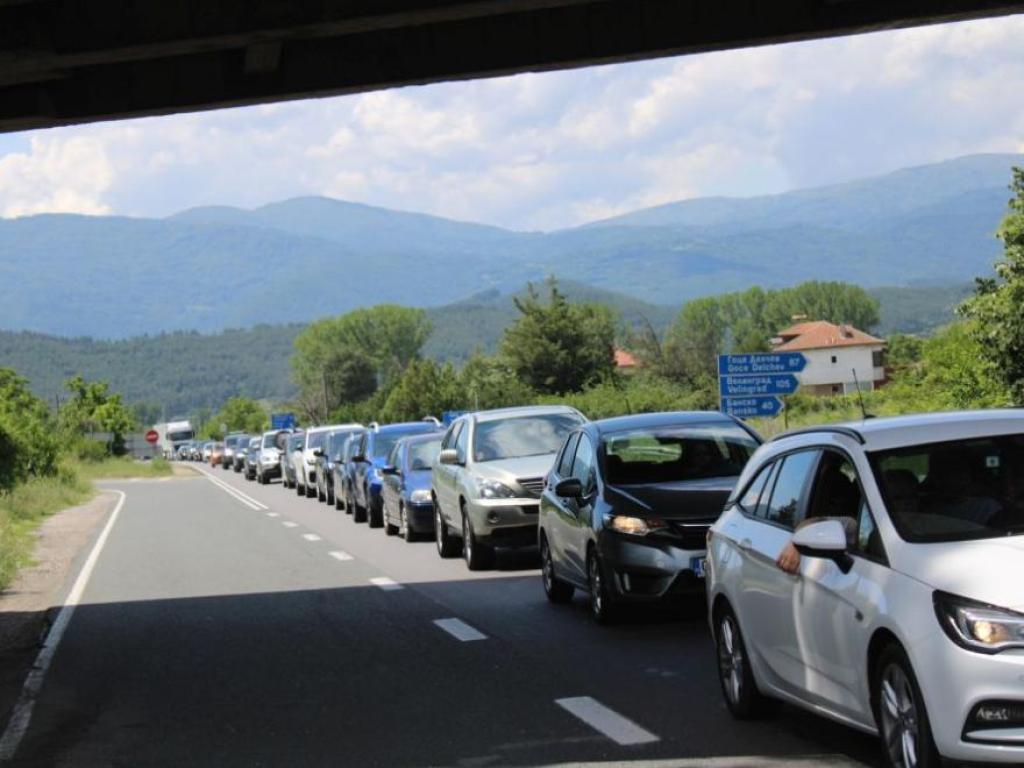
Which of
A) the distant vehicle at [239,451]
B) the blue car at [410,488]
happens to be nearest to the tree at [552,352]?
the distant vehicle at [239,451]

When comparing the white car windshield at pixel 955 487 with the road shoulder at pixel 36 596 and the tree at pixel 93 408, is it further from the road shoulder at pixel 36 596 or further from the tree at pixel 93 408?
the tree at pixel 93 408

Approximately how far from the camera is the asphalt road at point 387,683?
7.91 m

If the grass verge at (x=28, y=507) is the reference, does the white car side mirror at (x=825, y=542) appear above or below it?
above

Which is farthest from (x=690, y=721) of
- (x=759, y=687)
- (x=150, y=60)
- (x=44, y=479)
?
(x=44, y=479)

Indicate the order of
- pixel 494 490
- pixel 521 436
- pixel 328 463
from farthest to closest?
pixel 328 463 → pixel 521 436 → pixel 494 490

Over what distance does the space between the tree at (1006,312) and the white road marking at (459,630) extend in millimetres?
17424

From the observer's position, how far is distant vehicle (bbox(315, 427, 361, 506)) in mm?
35281

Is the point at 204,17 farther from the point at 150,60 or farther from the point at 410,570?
the point at 410,570

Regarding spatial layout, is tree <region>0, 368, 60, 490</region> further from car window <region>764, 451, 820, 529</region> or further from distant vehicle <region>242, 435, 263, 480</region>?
car window <region>764, 451, 820, 529</region>

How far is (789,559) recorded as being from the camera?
7.30 m

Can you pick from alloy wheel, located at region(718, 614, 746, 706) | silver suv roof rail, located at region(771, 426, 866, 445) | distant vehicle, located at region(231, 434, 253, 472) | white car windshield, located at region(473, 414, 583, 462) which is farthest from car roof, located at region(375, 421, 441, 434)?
distant vehicle, located at region(231, 434, 253, 472)

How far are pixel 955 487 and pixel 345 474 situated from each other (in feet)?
82.1

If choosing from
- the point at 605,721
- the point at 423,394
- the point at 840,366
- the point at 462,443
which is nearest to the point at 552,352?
the point at 423,394

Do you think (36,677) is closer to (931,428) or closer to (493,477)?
(931,428)
